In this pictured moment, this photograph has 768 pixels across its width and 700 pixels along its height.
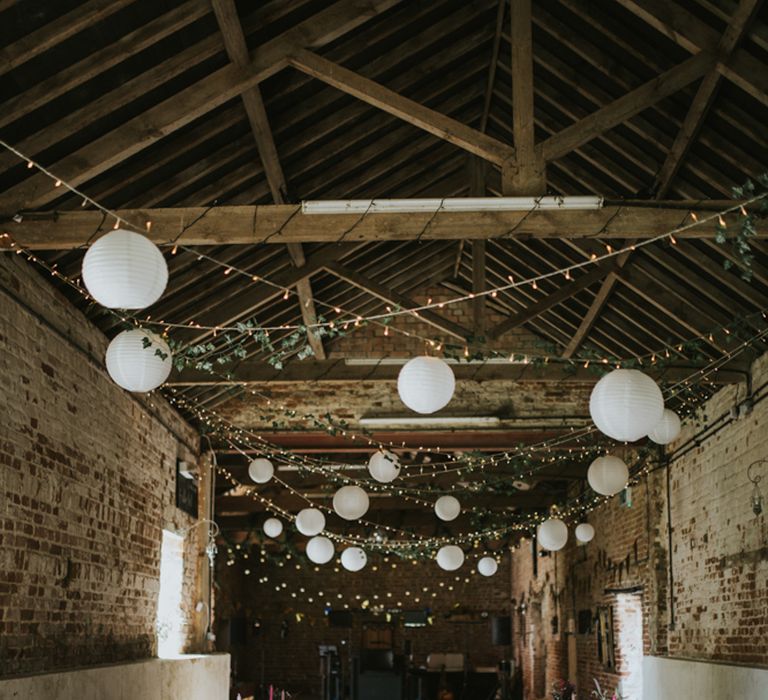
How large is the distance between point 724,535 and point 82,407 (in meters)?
5.13

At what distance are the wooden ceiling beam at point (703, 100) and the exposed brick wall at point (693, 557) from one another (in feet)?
5.75

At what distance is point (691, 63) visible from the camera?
5598mm

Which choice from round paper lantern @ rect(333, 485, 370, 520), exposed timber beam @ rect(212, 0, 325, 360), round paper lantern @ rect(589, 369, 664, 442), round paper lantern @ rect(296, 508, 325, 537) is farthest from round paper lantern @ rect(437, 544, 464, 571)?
round paper lantern @ rect(589, 369, 664, 442)

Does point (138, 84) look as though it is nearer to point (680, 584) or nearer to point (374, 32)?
point (374, 32)

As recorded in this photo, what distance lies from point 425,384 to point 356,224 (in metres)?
1.00

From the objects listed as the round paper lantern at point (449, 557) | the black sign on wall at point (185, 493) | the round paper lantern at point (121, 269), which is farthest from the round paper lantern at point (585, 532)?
the round paper lantern at point (121, 269)

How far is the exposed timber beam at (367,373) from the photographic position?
845cm

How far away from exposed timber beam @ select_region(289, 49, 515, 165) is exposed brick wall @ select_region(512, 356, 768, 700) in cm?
316

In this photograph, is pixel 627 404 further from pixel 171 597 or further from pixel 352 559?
pixel 352 559

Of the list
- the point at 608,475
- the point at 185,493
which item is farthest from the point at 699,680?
the point at 185,493

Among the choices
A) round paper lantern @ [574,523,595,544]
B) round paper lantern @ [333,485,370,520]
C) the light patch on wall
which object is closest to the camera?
round paper lantern @ [333,485,370,520]

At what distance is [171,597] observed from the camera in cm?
972

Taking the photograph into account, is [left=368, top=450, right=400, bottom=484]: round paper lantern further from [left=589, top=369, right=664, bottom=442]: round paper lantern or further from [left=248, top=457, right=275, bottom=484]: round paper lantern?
[left=589, top=369, right=664, bottom=442]: round paper lantern

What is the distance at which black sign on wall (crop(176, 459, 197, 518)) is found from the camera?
9711 mm
